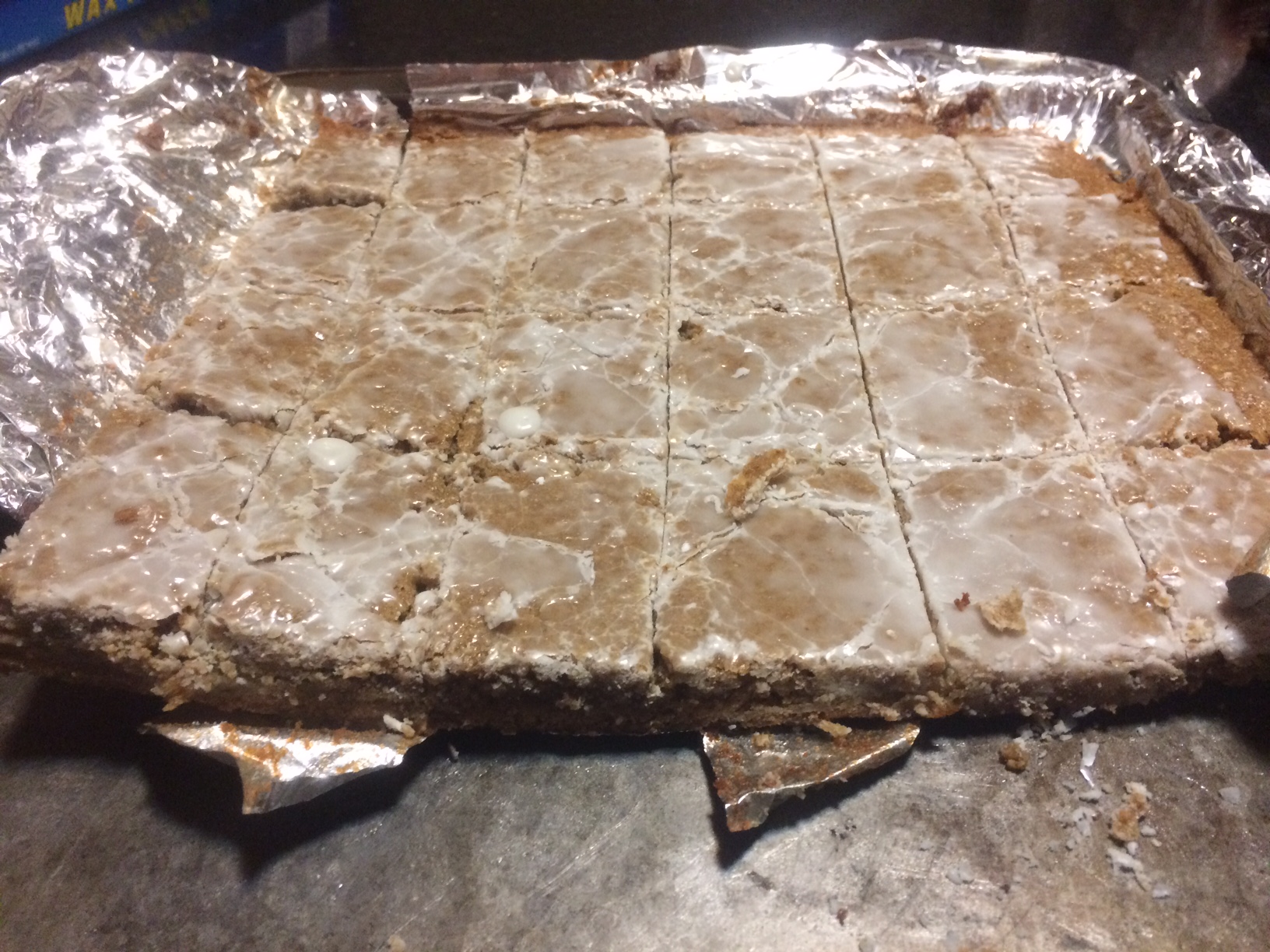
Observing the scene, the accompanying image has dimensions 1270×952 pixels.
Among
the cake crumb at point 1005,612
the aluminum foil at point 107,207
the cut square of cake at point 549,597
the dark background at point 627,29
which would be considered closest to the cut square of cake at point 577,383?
the cut square of cake at point 549,597

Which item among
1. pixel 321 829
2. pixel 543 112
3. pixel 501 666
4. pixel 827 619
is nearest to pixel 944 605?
pixel 827 619

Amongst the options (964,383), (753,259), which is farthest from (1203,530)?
(753,259)

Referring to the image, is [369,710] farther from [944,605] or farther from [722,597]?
[944,605]

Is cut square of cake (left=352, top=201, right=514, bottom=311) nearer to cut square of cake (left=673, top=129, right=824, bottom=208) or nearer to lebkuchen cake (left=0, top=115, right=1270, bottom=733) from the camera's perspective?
lebkuchen cake (left=0, top=115, right=1270, bottom=733)

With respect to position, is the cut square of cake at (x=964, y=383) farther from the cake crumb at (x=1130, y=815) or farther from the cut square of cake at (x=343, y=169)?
the cut square of cake at (x=343, y=169)

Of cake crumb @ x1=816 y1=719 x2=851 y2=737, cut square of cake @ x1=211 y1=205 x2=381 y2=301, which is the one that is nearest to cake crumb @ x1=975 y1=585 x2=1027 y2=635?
cake crumb @ x1=816 y1=719 x2=851 y2=737
